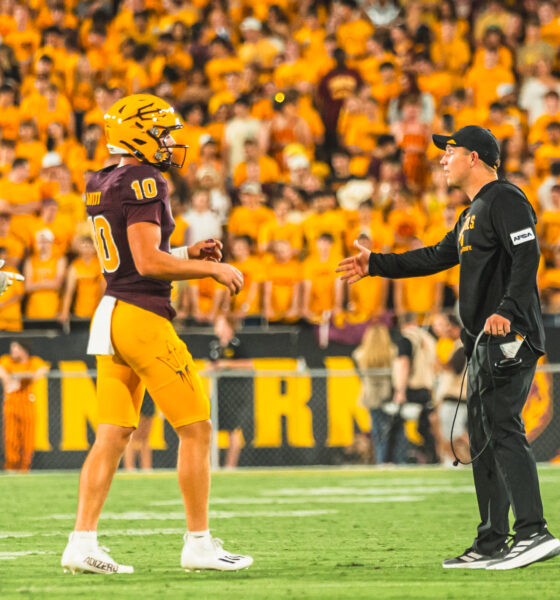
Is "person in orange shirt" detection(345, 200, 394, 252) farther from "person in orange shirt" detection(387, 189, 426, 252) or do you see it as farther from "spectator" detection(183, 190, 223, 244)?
"spectator" detection(183, 190, 223, 244)

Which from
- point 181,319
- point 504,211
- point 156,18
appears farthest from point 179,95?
point 504,211

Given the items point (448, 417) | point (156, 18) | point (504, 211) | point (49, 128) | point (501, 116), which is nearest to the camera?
point (504, 211)

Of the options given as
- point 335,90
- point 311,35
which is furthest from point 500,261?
point 311,35

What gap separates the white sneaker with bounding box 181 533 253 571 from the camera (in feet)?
20.5

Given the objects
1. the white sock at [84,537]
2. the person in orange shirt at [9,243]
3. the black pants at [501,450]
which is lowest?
the white sock at [84,537]

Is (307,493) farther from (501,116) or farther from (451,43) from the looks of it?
(451,43)

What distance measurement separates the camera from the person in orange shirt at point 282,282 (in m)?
15.0

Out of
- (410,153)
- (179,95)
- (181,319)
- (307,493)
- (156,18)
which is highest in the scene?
(156,18)

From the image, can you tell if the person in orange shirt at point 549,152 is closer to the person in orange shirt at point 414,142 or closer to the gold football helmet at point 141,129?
the person in orange shirt at point 414,142

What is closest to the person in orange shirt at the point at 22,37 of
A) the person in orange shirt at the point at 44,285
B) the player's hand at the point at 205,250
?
the person in orange shirt at the point at 44,285

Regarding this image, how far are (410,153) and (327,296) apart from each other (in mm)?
2924

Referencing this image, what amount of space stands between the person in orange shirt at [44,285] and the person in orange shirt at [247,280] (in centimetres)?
195

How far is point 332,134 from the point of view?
18.3 metres

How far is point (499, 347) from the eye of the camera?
6.41m
